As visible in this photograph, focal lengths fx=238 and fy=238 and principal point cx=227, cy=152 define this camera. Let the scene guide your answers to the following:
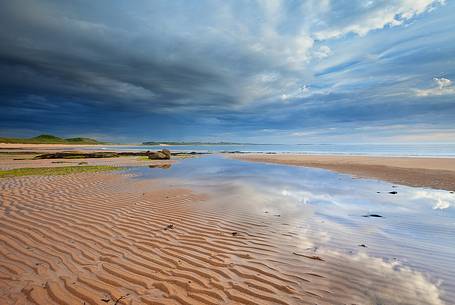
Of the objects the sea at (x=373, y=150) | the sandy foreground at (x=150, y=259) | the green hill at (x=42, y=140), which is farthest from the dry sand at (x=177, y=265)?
the green hill at (x=42, y=140)

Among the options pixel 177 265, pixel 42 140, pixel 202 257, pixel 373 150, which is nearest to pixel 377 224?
pixel 202 257

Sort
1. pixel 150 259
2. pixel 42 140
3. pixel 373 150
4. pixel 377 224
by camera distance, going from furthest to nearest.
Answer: pixel 42 140, pixel 373 150, pixel 377 224, pixel 150 259

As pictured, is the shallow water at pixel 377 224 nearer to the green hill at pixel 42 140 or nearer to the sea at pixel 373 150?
the sea at pixel 373 150

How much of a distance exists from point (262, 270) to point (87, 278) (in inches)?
112

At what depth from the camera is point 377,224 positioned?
6.67 m

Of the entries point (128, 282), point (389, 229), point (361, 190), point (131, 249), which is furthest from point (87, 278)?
point (361, 190)

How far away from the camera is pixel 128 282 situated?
3682 millimetres

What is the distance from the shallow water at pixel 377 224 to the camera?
4.18 m

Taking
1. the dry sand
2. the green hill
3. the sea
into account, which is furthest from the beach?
the green hill

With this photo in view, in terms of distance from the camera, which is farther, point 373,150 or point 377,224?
point 373,150

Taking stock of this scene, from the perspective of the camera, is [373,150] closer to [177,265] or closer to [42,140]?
[177,265]

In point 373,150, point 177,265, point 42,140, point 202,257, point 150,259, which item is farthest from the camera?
point 42,140

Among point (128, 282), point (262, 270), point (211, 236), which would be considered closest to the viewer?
point (128, 282)

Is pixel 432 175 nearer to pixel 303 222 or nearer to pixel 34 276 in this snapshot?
pixel 303 222
